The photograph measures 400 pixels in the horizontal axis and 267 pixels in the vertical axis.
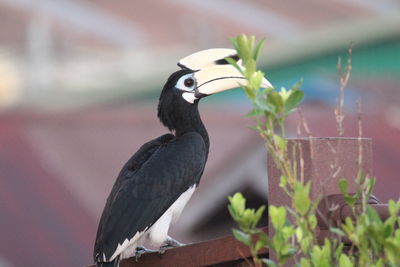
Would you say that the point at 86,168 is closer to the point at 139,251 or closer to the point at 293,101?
the point at 139,251

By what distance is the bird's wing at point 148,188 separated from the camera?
2.93m

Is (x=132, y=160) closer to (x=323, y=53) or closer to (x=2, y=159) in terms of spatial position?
(x=2, y=159)

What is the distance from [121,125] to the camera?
7.89 m

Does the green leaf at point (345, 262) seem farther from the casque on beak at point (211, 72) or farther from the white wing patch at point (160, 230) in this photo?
the casque on beak at point (211, 72)

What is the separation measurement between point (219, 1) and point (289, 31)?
178 inches

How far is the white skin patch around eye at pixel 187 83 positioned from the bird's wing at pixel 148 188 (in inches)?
8.3

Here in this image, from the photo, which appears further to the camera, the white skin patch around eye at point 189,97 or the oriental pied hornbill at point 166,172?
the white skin patch around eye at point 189,97

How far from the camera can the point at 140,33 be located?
85.9 ft

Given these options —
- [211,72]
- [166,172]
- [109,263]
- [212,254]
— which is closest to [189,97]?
[211,72]

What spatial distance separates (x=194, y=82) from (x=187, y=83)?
0.12 ft

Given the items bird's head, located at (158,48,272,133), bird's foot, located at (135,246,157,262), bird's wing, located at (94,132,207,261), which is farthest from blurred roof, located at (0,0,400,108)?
bird's foot, located at (135,246,157,262)

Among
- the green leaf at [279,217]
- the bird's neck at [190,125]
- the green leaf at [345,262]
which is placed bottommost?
the bird's neck at [190,125]

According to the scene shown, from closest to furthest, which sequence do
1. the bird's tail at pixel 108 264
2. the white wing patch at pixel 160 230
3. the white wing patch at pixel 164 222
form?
the bird's tail at pixel 108 264
the white wing patch at pixel 160 230
the white wing patch at pixel 164 222

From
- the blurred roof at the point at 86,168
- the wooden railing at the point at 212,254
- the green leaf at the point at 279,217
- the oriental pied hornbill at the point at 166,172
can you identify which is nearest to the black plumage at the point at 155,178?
the oriental pied hornbill at the point at 166,172
